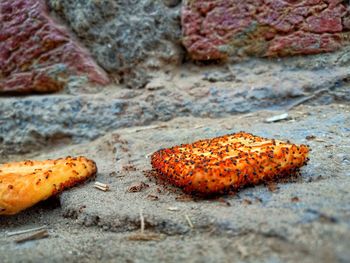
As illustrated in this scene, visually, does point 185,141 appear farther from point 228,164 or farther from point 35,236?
point 35,236

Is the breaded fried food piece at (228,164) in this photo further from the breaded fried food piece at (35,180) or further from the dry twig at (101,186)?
the breaded fried food piece at (35,180)

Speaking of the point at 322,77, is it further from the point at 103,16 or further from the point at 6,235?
the point at 6,235

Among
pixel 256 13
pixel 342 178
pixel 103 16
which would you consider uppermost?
pixel 103 16

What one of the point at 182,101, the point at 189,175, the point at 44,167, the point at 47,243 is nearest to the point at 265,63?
the point at 182,101

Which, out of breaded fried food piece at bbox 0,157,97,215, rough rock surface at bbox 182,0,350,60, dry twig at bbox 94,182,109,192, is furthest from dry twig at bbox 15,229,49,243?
rough rock surface at bbox 182,0,350,60

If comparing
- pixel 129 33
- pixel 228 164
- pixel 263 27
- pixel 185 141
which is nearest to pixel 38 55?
pixel 129 33

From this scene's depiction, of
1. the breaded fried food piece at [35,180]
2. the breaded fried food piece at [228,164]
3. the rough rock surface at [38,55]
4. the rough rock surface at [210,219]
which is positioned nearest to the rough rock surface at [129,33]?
the rough rock surface at [38,55]

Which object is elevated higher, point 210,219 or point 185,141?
point 210,219
